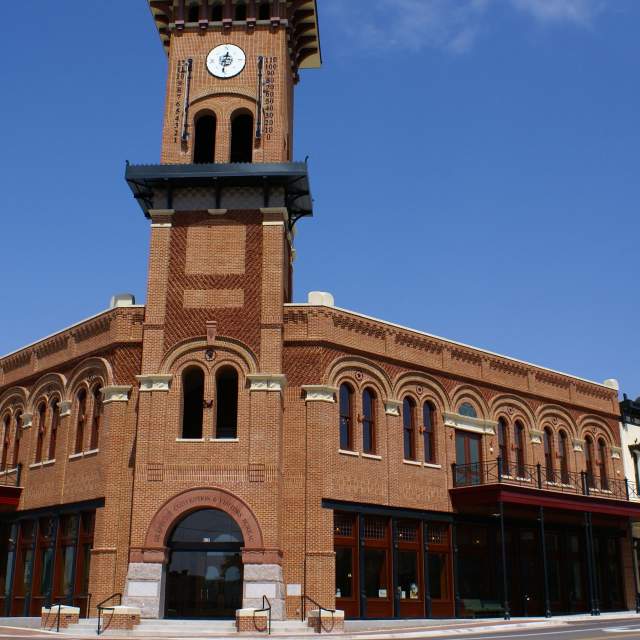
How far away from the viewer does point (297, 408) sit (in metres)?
31.8

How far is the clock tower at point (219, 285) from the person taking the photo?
29562 millimetres


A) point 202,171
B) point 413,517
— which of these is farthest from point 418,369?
point 202,171

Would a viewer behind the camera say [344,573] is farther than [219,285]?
No

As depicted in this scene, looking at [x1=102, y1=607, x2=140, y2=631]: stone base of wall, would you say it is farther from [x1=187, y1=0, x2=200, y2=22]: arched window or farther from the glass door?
[x1=187, y1=0, x2=200, y2=22]: arched window

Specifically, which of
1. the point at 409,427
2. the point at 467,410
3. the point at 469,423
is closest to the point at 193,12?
the point at 409,427

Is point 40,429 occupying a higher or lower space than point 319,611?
higher

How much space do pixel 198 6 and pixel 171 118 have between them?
210 inches

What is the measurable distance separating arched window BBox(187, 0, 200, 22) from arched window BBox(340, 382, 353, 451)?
53.8 feet

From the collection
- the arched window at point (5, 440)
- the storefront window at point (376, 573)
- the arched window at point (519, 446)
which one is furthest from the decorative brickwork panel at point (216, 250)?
the arched window at point (519, 446)

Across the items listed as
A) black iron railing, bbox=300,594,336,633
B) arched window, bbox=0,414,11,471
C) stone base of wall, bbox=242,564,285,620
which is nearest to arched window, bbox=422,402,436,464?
black iron railing, bbox=300,594,336,633

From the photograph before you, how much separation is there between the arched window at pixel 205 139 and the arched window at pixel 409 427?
12.3 metres

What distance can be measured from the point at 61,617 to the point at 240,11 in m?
24.1

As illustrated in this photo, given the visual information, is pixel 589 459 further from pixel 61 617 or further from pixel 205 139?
pixel 61 617

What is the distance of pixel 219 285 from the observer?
32.3m
